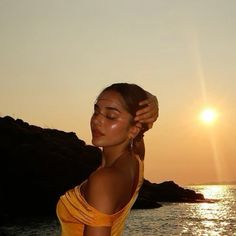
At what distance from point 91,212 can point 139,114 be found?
37.0 inches

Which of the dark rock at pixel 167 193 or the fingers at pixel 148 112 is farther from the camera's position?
the dark rock at pixel 167 193

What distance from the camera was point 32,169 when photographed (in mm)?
73062

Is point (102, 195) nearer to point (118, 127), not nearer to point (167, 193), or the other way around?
point (118, 127)

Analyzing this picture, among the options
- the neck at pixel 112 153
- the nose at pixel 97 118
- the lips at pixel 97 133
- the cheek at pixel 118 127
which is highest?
the nose at pixel 97 118

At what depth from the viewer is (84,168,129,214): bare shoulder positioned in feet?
6.77

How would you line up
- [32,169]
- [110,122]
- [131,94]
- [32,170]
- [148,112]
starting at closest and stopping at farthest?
1. [110,122]
2. [131,94]
3. [148,112]
4. [32,170]
5. [32,169]

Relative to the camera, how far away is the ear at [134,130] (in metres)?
2.79

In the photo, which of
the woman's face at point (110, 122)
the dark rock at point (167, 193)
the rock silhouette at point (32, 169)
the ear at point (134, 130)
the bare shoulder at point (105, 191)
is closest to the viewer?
the bare shoulder at point (105, 191)

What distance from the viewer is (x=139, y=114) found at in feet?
9.28

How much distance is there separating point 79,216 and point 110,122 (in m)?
0.70

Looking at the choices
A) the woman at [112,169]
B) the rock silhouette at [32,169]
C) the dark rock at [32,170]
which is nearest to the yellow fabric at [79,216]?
the woman at [112,169]

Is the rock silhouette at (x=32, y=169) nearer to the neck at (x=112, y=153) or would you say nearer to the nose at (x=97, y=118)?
the neck at (x=112, y=153)

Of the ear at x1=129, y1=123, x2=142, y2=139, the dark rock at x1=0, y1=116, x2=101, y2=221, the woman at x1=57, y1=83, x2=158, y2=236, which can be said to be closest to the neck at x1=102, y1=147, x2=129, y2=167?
the woman at x1=57, y1=83, x2=158, y2=236

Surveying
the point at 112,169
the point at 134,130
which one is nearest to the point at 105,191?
the point at 112,169
